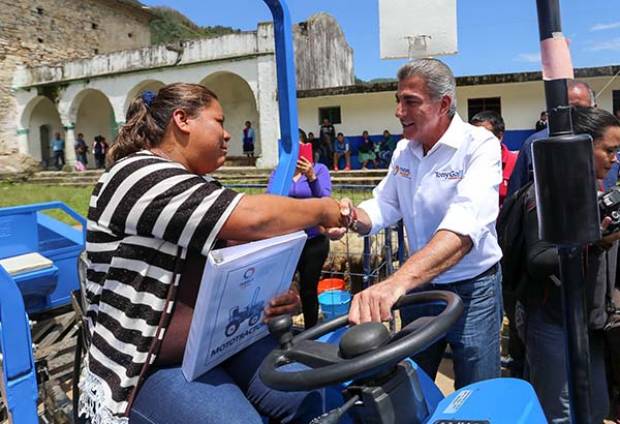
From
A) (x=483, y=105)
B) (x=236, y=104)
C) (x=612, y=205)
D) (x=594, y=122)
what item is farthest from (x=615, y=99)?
(x=612, y=205)

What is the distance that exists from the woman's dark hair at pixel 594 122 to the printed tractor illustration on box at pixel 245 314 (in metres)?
1.44

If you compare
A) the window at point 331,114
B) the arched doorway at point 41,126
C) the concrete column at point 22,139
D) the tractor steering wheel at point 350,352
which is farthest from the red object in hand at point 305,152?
the concrete column at point 22,139

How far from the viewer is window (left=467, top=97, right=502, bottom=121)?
15.9 meters

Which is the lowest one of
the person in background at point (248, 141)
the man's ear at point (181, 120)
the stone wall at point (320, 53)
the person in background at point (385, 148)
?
the man's ear at point (181, 120)

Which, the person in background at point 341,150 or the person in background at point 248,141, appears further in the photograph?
the person in background at point 248,141

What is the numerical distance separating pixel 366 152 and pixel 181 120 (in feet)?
51.0

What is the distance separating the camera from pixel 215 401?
137 cm

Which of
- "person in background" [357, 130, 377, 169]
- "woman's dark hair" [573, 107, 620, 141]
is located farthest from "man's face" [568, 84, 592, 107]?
"person in background" [357, 130, 377, 169]

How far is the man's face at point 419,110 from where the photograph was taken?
1874mm

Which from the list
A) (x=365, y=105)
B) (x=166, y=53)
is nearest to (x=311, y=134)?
(x=365, y=105)

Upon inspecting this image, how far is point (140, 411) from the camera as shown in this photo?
4.53ft

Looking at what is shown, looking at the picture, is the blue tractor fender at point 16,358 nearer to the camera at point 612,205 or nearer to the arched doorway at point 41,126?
the camera at point 612,205

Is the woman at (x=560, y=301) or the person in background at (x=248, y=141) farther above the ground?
the person in background at (x=248, y=141)

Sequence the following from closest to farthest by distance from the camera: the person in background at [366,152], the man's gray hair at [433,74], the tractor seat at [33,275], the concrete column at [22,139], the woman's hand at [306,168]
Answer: the man's gray hair at [433,74], the tractor seat at [33,275], the woman's hand at [306,168], the person in background at [366,152], the concrete column at [22,139]
